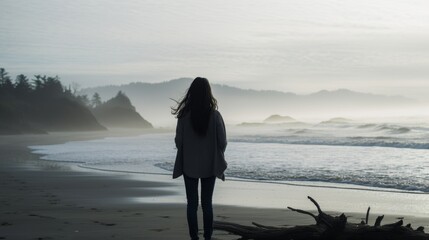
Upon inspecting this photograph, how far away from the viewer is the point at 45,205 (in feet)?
31.6

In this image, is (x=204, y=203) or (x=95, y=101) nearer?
(x=204, y=203)

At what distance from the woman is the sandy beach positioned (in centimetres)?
61

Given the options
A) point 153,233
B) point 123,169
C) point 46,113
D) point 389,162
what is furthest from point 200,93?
point 46,113

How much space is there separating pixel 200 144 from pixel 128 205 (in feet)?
13.3

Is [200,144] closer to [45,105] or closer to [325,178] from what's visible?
[325,178]

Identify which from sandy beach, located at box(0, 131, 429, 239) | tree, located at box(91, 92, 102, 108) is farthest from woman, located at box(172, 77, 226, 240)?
tree, located at box(91, 92, 102, 108)

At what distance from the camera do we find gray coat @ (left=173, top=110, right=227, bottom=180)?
20.6ft

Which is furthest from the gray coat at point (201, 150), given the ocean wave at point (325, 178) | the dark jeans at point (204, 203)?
the ocean wave at point (325, 178)

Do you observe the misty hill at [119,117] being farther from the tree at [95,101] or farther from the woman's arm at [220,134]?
the woman's arm at [220,134]

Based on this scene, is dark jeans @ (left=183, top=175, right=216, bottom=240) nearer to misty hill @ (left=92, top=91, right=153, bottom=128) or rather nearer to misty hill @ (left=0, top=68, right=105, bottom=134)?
misty hill @ (left=0, top=68, right=105, bottom=134)

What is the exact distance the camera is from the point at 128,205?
10.0 m

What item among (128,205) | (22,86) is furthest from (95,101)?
(128,205)

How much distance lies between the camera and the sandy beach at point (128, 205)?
23.7 ft

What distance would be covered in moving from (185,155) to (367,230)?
6.84 ft
